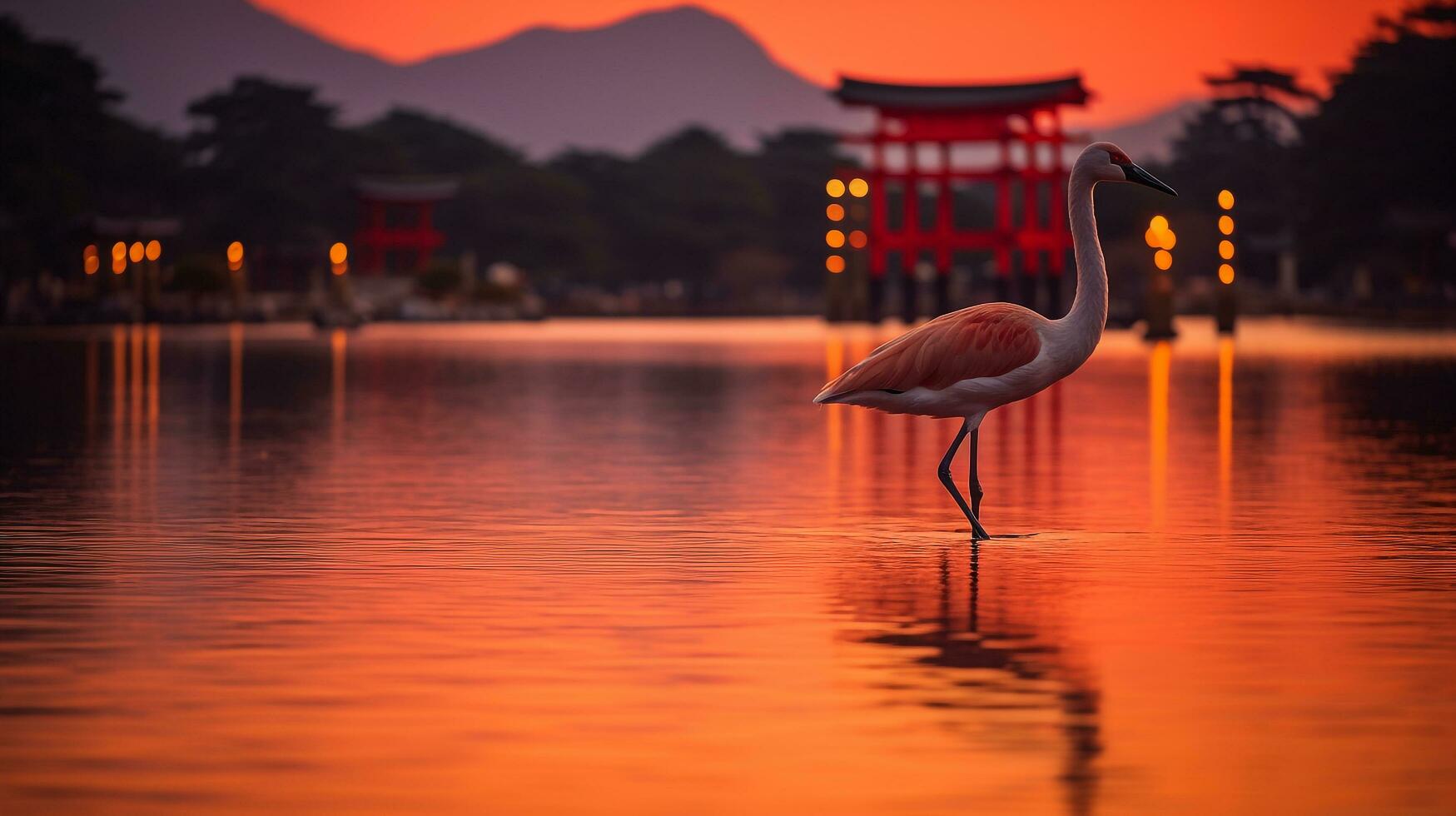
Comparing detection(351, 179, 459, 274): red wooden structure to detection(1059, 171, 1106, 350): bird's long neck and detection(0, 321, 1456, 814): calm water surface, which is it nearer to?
detection(0, 321, 1456, 814): calm water surface

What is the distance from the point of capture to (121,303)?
94.2m

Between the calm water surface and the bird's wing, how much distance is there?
0.88 m

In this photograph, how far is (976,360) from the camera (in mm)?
Answer: 11773

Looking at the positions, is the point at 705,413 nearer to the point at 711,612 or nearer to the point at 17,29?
the point at 711,612

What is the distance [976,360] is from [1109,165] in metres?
1.42

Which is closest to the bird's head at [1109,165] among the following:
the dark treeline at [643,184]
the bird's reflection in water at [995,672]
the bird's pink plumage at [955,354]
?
the bird's pink plumage at [955,354]

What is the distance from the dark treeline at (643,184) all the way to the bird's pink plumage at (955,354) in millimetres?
68749

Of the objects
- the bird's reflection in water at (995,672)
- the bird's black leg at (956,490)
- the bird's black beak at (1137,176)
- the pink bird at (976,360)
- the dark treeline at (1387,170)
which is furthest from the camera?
the dark treeline at (1387,170)

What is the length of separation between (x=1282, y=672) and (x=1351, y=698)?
50 cm

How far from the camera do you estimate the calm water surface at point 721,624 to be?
6168 millimetres

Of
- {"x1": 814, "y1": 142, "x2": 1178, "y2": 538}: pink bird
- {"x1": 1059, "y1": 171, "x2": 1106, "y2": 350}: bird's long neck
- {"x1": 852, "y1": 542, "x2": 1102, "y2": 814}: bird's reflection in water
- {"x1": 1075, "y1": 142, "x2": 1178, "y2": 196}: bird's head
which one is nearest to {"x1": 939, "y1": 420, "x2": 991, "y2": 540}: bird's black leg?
{"x1": 814, "y1": 142, "x2": 1178, "y2": 538}: pink bird

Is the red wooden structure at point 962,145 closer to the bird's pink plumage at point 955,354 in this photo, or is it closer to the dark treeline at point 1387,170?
the dark treeline at point 1387,170

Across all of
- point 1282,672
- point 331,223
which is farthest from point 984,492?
point 331,223

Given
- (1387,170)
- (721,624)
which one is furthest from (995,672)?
(1387,170)
